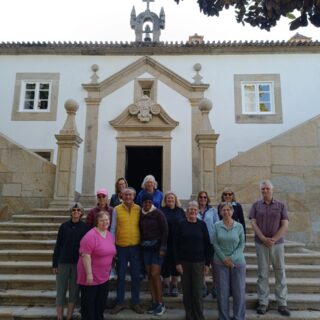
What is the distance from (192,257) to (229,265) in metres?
0.45

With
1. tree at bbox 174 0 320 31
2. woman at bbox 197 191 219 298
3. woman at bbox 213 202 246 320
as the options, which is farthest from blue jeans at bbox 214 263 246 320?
tree at bbox 174 0 320 31

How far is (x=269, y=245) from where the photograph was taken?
4672 millimetres

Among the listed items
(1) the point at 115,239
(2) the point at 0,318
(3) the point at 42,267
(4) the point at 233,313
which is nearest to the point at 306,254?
(4) the point at 233,313

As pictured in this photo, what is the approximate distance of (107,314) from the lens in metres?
4.55

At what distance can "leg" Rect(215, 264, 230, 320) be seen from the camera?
14.1ft

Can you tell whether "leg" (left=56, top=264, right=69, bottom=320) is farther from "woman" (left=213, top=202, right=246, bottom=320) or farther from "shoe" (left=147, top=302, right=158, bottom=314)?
"woman" (left=213, top=202, right=246, bottom=320)

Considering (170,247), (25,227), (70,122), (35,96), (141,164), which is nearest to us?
(170,247)

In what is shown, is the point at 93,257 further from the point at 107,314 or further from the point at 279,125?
the point at 279,125

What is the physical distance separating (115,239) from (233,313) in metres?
1.71

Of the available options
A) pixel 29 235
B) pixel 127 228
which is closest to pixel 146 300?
pixel 127 228

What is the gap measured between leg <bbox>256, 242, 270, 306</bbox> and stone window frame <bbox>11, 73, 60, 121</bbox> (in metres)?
9.49

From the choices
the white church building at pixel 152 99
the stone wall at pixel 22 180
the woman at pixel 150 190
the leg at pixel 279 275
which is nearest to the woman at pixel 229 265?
the leg at pixel 279 275

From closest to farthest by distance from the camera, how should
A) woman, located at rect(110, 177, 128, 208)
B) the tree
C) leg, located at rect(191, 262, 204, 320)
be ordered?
1. the tree
2. leg, located at rect(191, 262, 204, 320)
3. woman, located at rect(110, 177, 128, 208)

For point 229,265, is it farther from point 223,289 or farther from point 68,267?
point 68,267
